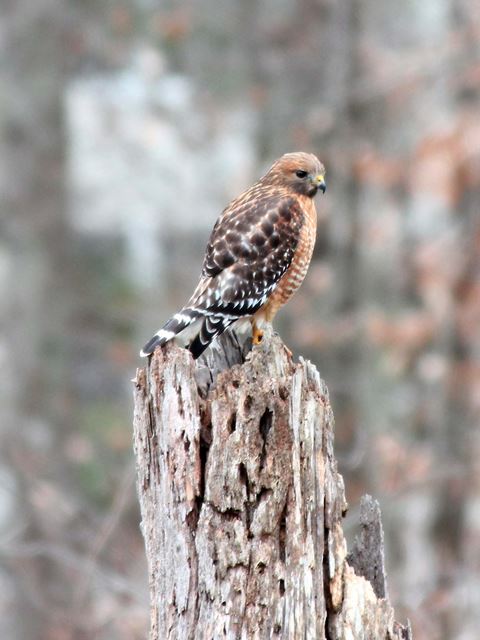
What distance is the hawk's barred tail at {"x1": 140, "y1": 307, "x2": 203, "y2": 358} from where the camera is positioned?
3.80 m

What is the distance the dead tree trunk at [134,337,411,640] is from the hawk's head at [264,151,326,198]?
7.99ft

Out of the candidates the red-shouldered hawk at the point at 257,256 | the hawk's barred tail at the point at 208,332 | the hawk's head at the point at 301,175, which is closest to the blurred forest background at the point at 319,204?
the hawk's head at the point at 301,175

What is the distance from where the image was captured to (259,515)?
336 centimetres

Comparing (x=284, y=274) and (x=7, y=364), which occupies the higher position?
(x=7, y=364)

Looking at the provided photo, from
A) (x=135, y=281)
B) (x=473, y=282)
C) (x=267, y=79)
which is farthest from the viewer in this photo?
(x=135, y=281)

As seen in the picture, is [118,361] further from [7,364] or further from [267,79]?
[267,79]

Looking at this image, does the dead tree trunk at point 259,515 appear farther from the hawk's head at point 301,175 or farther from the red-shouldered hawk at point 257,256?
the hawk's head at point 301,175

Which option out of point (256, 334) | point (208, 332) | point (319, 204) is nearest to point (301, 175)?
point (256, 334)

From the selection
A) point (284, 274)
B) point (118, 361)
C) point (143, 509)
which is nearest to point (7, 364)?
A: point (118, 361)

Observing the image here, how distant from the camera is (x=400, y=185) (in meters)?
11.3

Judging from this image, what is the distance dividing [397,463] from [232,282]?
514 centimetres

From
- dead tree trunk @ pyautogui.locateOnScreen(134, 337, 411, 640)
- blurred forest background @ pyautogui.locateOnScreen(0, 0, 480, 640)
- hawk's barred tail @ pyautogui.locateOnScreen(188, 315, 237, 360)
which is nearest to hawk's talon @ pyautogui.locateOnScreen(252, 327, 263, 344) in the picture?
hawk's barred tail @ pyautogui.locateOnScreen(188, 315, 237, 360)

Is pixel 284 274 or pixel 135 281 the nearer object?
pixel 284 274

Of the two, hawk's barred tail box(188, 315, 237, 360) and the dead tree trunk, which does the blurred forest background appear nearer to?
hawk's barred tail box(188, 315, 237, 360)
